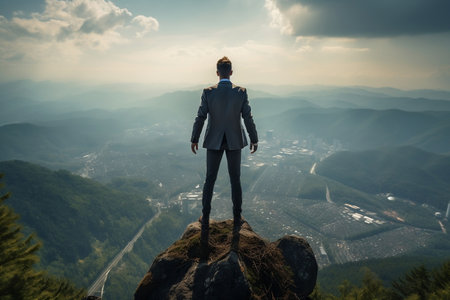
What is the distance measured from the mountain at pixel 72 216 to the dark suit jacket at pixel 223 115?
122 metres

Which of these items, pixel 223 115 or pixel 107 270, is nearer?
pixel 223 115

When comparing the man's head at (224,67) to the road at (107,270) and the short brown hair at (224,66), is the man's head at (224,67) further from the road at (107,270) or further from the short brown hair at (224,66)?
the road at (107,270)

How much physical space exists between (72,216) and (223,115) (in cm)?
17179

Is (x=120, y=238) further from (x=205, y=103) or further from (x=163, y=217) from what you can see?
(x=205, y=103)

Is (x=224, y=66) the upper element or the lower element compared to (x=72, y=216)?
upper

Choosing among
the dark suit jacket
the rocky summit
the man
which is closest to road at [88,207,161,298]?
the rocky summit

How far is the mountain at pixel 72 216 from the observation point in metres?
116

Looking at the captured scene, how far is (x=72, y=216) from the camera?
472 feet

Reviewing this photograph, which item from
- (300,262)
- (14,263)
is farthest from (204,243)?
(14,263)

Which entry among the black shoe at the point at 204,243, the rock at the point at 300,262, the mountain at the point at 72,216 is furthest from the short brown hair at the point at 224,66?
the mountain at the point at 72,216

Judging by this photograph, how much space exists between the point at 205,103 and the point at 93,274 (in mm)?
125363

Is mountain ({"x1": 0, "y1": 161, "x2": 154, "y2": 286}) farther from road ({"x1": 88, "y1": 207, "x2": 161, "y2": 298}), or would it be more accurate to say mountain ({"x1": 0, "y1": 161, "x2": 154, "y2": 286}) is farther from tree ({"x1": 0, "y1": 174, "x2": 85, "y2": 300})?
tree ({"x1": 0, "y1": 174, "x2": 85, "y2": 300})

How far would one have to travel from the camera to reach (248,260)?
8023 mm

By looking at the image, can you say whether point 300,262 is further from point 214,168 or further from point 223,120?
point 223,120
